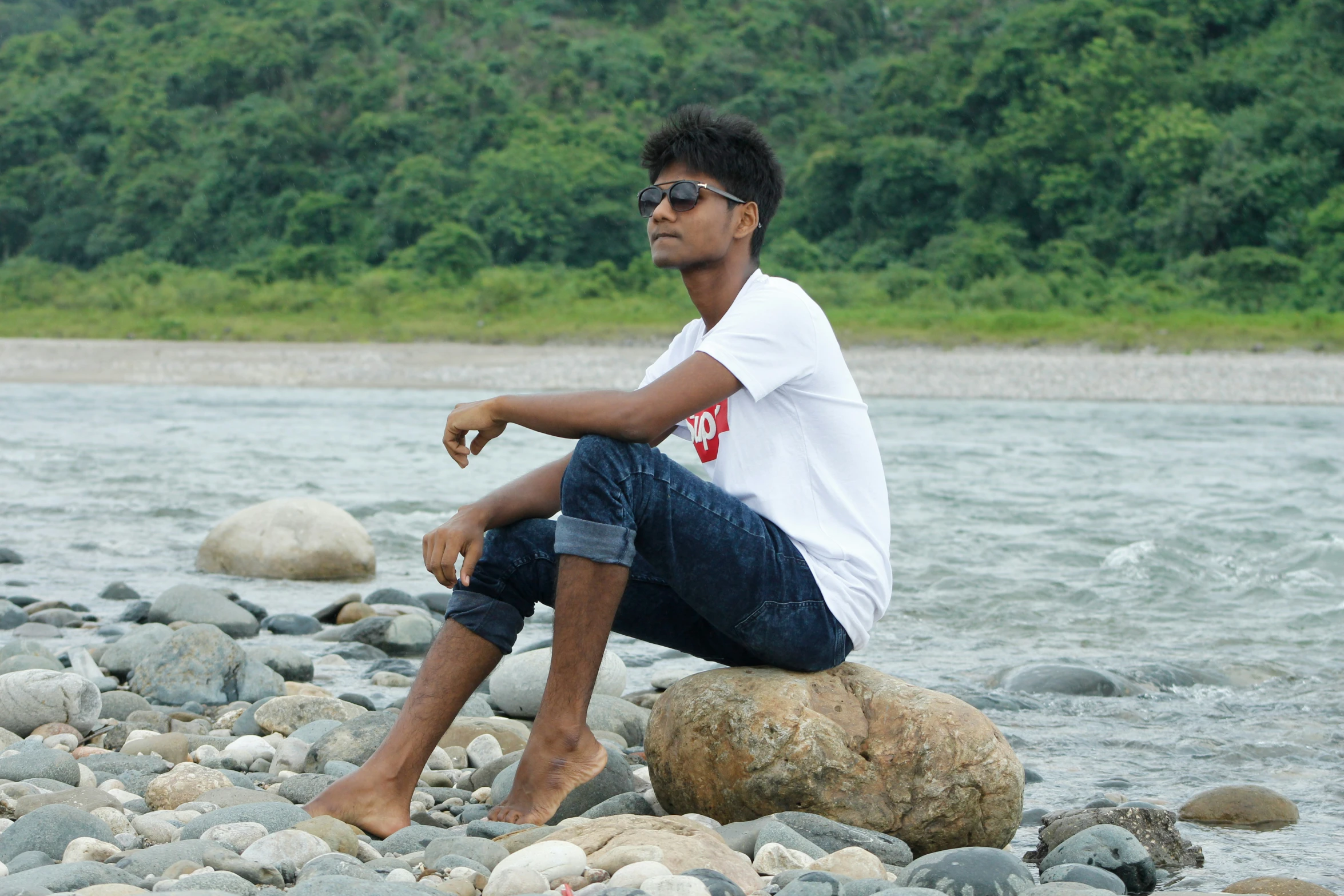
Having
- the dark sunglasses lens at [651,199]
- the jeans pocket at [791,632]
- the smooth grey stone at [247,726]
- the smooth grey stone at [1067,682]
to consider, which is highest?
the dark sunglasses lens at [651,199]

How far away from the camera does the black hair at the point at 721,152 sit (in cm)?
294

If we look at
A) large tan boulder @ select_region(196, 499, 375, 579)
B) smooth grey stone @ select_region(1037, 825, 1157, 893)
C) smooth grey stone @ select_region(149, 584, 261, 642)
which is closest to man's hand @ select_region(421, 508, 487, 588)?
smooth grey stone @ select_region(1037, 825, 1157, 893)

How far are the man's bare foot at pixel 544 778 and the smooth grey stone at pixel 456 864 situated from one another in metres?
0.32

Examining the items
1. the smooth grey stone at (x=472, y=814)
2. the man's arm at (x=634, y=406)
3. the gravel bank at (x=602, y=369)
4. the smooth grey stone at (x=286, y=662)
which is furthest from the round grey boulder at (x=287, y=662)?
the gravel bank at (x=602, y=369)

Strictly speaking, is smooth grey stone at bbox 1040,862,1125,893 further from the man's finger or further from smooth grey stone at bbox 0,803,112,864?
smooth grey stone at bbox 0,803,112,864

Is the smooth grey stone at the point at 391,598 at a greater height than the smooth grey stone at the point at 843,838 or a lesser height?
lesser

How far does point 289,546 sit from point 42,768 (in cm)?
399

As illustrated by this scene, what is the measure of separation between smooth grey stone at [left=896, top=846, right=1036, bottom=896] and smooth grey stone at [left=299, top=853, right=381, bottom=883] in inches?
38.2

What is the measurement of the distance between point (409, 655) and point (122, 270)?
40.5 meters

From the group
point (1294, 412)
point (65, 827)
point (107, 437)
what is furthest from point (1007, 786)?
point (1294, 412)

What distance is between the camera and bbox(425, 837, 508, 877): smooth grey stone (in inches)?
100

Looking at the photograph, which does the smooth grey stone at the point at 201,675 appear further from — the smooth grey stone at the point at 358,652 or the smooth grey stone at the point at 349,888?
the smooth grey stone at the point at 349,888

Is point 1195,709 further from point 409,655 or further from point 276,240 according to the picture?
point 276,240

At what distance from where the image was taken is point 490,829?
2777mm
